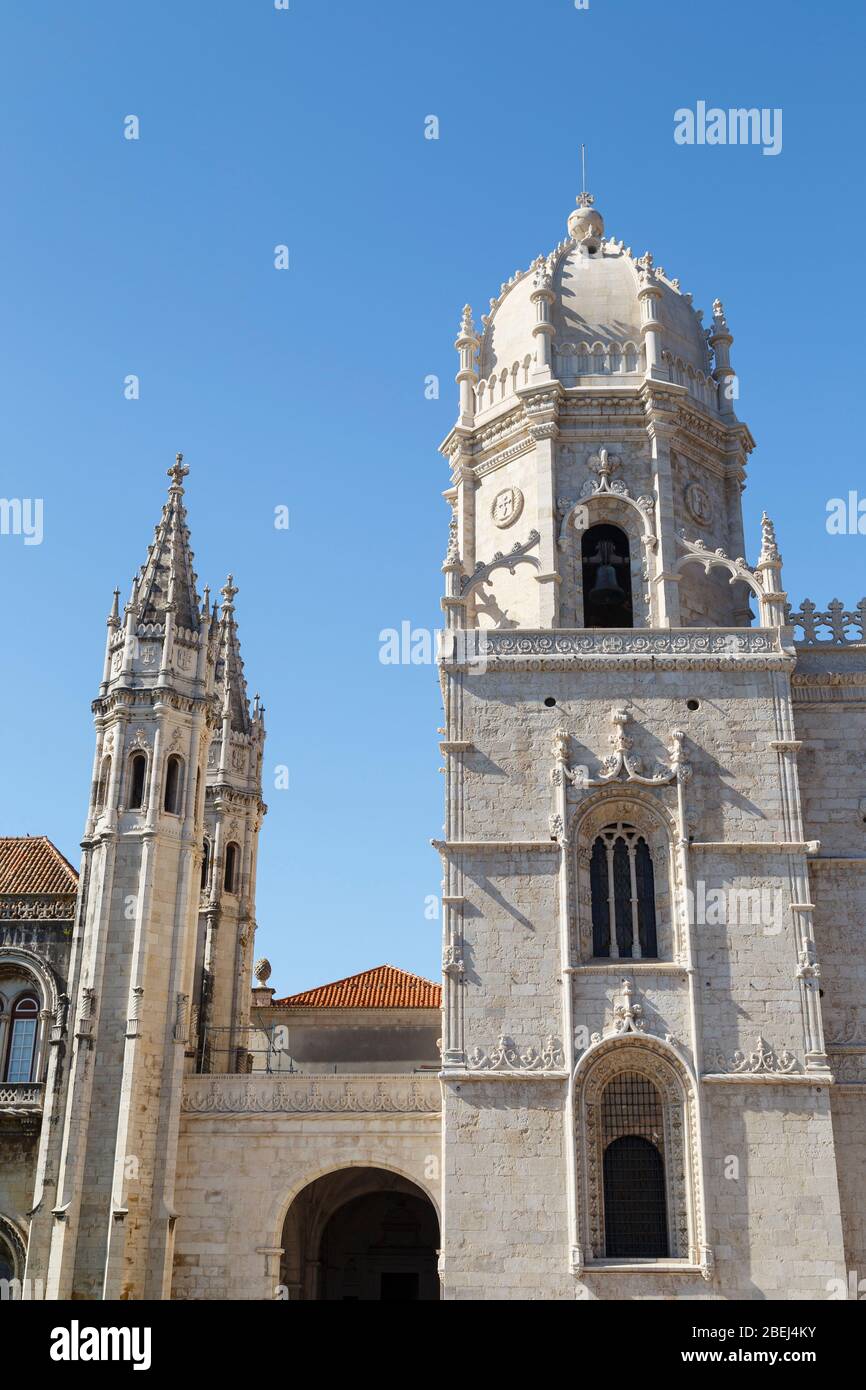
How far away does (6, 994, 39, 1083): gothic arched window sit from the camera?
29.9 meters

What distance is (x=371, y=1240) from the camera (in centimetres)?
3309

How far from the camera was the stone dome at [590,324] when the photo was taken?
3106 centimetres

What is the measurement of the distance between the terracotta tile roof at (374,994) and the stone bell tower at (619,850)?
11.8 m

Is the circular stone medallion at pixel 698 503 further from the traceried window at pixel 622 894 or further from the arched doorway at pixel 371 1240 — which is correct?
the arched doorway at pixel 371 1240

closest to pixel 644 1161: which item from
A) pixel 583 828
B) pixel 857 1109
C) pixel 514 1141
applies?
pixel 514 1141

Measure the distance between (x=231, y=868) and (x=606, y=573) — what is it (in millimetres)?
12955

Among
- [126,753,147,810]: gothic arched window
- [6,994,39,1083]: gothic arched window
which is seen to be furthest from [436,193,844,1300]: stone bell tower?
[6,994,39,1083]: gothic arched window

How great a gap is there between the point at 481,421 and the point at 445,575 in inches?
182

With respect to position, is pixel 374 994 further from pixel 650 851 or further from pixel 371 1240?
pixel 650 851

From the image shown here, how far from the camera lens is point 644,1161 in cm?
2498

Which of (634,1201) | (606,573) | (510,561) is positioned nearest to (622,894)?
(634,1201)

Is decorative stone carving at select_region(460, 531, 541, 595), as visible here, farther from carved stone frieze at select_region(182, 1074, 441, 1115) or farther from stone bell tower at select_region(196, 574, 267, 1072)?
carved stone frieze at select_region(182, 1074, 441, 1115)

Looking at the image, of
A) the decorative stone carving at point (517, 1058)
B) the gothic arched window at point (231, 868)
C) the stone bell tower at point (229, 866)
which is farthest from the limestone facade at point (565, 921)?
the gothic arched window at point (231, 868)
